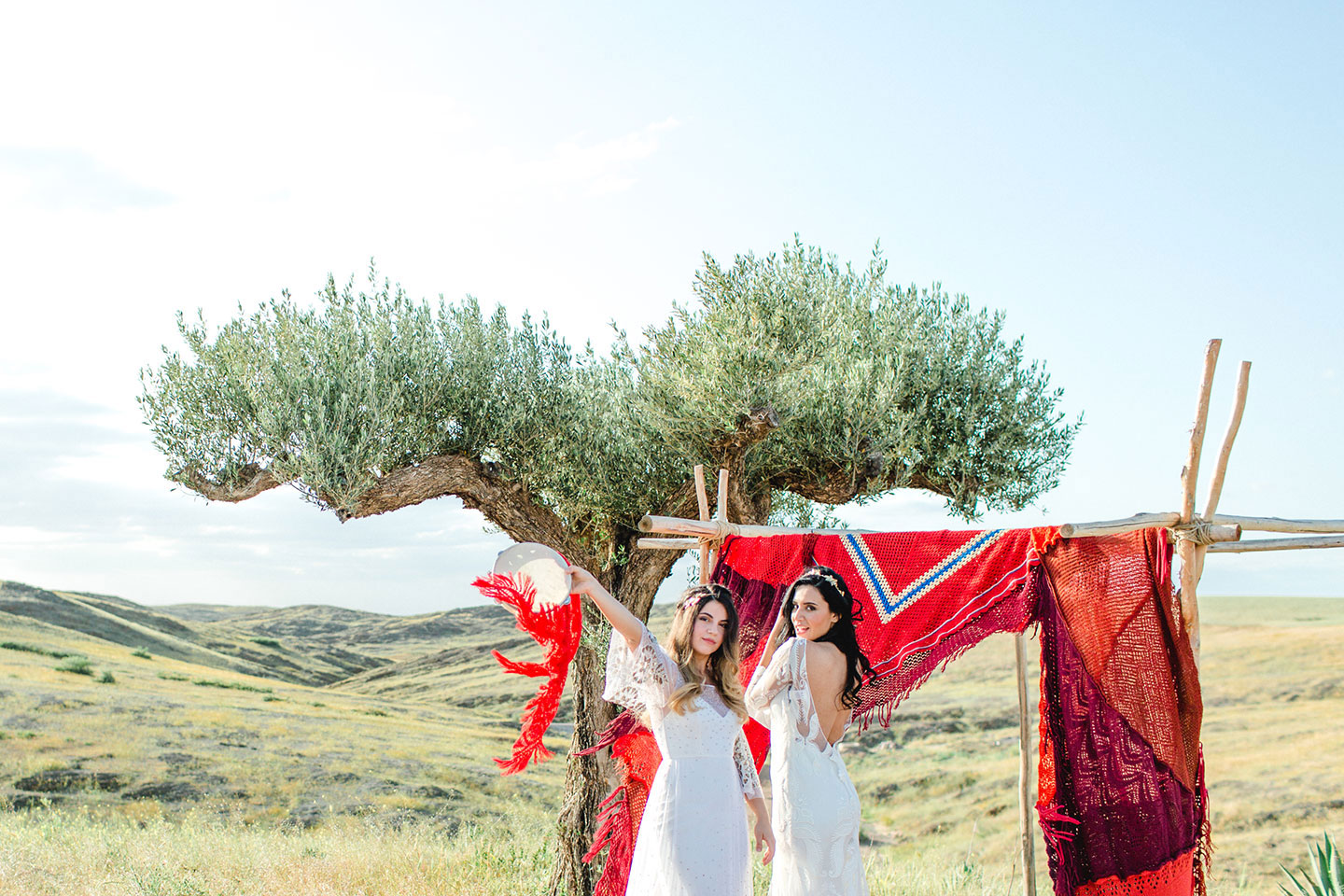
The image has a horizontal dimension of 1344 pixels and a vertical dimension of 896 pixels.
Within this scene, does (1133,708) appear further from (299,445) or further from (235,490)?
(235,490)

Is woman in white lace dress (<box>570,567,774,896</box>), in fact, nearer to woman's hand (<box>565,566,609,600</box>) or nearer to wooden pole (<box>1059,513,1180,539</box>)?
woman's hand (<box>565,566,609,600</box>)

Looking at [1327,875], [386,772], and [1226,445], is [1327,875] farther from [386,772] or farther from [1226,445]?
[386,772]

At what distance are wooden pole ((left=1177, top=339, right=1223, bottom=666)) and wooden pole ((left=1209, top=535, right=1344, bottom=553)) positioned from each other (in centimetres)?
13

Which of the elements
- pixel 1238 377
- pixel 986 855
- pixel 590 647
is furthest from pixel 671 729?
pixel 986 855

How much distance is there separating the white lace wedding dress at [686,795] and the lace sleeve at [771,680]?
12 centimetres

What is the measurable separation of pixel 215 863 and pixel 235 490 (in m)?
4.62

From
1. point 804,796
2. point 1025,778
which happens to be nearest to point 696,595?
point 804,796

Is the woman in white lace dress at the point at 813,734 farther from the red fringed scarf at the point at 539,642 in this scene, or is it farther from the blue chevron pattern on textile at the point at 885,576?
the red fringed scarf at the point at 539,642

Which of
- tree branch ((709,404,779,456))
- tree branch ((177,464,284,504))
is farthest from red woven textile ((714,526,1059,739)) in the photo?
tree branch ((177,464,284,504))

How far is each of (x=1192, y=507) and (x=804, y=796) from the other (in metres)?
2.22

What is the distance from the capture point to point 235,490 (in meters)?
7.27

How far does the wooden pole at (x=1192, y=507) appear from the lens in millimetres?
4129

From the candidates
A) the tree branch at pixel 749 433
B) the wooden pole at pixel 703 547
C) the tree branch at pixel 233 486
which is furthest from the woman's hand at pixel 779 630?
the tree branch at pixel 233 486

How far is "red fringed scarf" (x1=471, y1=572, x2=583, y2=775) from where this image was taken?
4.14m
